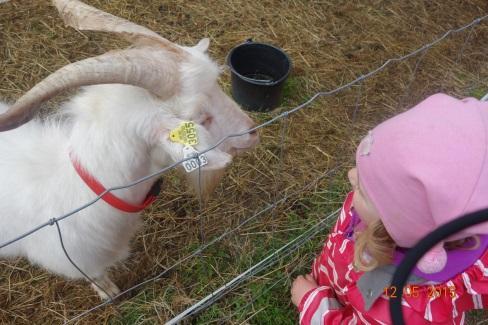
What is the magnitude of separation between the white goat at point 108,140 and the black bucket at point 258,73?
108cm

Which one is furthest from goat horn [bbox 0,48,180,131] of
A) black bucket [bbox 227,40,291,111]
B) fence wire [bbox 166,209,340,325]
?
black bucket [bbox 227,40,291,111]

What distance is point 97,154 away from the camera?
172 centimetres

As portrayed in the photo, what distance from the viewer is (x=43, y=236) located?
1930mm

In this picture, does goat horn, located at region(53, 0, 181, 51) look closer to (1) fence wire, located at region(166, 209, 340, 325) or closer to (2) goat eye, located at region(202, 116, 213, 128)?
(2) goat eye, located at region(202, 116, 213, 128)

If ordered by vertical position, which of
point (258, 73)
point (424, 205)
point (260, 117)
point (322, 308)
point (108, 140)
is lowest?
point (260, 117)

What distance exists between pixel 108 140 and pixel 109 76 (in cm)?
32

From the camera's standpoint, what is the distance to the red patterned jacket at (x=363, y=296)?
4.56ft

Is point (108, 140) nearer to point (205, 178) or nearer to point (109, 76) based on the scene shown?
point (109, 76)

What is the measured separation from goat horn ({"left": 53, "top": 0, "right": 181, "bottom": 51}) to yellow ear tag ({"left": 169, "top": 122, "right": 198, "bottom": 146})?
30cm

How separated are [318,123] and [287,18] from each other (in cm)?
121

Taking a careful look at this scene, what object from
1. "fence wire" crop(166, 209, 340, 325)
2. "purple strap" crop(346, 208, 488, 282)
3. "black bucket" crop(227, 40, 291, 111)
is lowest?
"fence wire" crop(166, 209, 340, 325)

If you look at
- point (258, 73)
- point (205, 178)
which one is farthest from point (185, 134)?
point (258, 73)

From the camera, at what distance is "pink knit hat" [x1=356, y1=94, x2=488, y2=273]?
111 centimetres

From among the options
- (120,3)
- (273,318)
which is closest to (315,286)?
(273,318)
